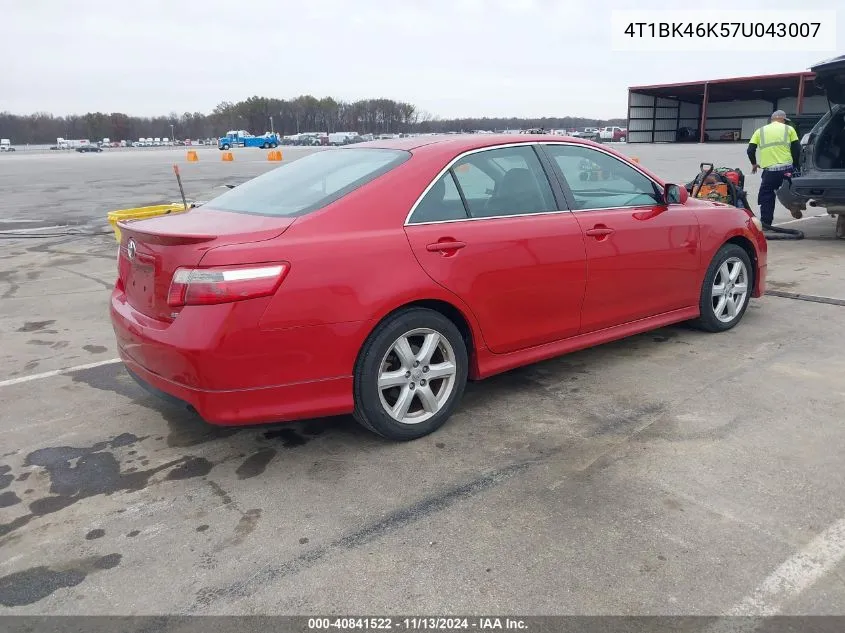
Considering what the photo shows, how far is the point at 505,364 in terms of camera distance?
385 centimetres

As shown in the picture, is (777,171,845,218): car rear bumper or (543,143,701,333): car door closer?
(543,143,701,333): car door

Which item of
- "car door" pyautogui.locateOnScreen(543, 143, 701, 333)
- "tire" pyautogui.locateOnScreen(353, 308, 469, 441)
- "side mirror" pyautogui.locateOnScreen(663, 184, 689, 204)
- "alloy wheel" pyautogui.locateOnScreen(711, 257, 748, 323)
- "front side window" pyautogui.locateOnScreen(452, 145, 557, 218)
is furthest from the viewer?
"alloy wheel" pyautogui.locateOnScreen(711, 257, 748, 323)

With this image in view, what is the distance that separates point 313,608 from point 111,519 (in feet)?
3.63

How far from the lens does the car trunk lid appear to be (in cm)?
789

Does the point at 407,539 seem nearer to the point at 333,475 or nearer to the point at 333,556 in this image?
the point at 333,556

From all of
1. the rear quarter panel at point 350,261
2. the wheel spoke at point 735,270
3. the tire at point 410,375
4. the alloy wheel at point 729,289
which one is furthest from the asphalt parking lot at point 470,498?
the rear quarter panel at point 350,261

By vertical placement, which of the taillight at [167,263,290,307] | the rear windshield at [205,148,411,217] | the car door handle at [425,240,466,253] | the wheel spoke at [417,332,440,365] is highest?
the rear windshield at [205,148,411,217]

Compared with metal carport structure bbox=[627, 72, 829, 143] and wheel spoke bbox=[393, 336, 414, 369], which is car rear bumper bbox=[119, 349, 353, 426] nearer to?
wheel spoke bbox=[393, 336, 414, 369]

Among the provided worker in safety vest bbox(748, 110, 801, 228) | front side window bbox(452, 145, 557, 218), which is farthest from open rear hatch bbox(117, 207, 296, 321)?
worker in safety vest bbox(748, 110, 801, 228)

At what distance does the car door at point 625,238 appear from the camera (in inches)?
165

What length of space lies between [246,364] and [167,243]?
0.68 m

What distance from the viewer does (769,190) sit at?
10.2m

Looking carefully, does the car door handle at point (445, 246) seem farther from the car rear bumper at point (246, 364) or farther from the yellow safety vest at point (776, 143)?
the yellow safety vest at point (776, 143)

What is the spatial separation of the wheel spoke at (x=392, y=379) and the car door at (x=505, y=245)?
507 millimetres
